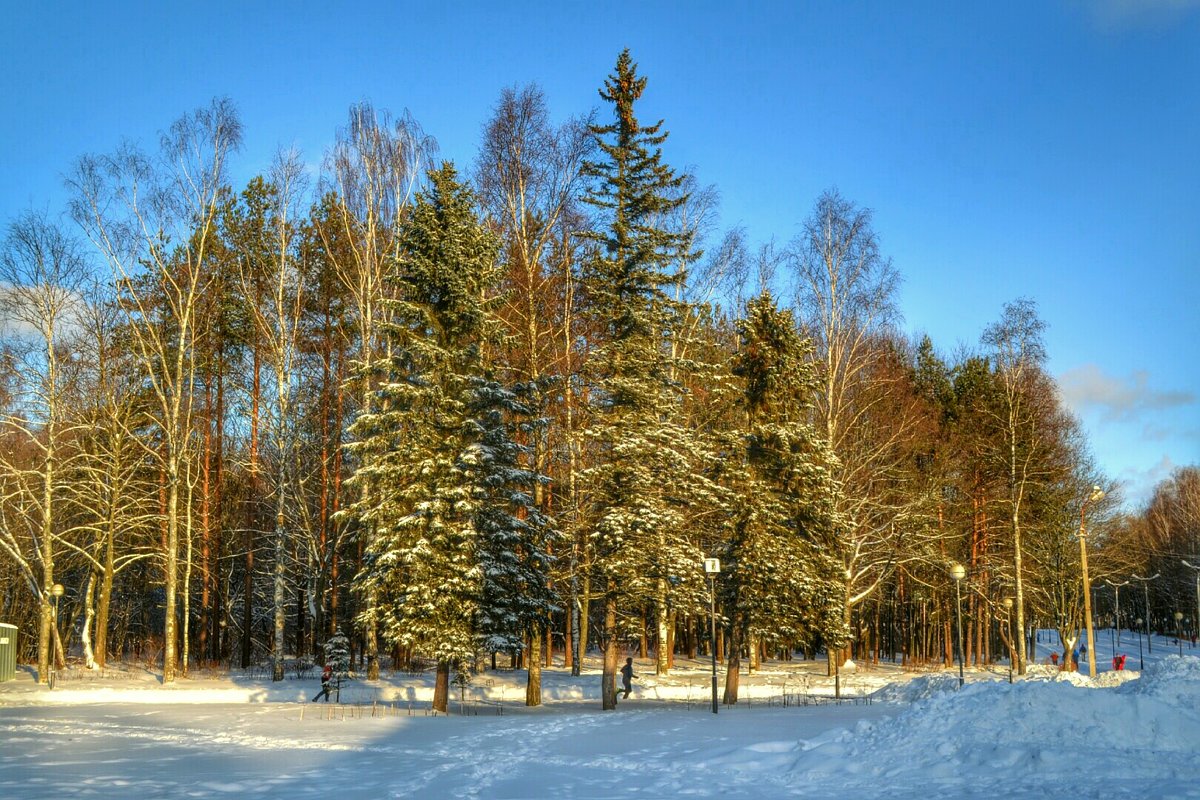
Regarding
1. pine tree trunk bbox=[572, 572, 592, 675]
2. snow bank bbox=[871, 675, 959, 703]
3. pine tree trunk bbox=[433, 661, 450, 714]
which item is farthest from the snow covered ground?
A: pine tree trunk bbox=[572, 572, 592, 675]

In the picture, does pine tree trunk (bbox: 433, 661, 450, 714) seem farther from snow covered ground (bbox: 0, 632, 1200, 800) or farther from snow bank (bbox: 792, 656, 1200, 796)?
snow bank (bbox: 792, 656, 1200, 796)

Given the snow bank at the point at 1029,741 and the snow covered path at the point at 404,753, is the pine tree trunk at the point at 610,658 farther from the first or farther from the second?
the snow bank at the point at 1029,741

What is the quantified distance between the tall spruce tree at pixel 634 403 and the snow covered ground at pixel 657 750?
403cm

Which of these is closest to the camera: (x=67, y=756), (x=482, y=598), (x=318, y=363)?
(x=67, y=756)

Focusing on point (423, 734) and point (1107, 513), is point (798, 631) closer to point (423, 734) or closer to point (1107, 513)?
point (423, 734)

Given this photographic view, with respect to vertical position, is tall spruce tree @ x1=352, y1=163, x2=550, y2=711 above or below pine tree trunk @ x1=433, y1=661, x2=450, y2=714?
above

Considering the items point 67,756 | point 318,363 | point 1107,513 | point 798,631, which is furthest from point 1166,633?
point 67,756

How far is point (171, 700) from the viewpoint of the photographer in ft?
89.7

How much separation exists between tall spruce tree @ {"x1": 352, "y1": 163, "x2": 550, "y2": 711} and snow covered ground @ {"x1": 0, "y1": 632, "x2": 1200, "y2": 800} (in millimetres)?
2901

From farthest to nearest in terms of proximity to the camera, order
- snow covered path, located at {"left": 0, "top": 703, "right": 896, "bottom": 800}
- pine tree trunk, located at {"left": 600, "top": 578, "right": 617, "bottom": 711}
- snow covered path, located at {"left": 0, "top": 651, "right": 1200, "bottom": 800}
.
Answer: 1. pine tree trunk, located at {"left": 600, "top": 578, "right": 617, "bottom": 711}
2. snow covered path, located at {"left": 0, "top": 703, "right": 896, "bottom": 800}
3. snow covered path, located at {"left": 0, "top": 651, "right": 1200, "bottom": 800}

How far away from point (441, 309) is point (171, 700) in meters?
15.0

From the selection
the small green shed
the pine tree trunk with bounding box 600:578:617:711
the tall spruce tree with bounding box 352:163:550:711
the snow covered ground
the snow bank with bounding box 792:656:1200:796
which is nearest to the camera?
the snow bank with bounding box 792:656:1200:796

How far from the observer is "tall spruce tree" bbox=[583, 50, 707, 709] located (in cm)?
2542

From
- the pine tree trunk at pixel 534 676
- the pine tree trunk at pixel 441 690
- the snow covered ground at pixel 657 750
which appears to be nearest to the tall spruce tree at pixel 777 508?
the snow covered ground at pixel 657 750
